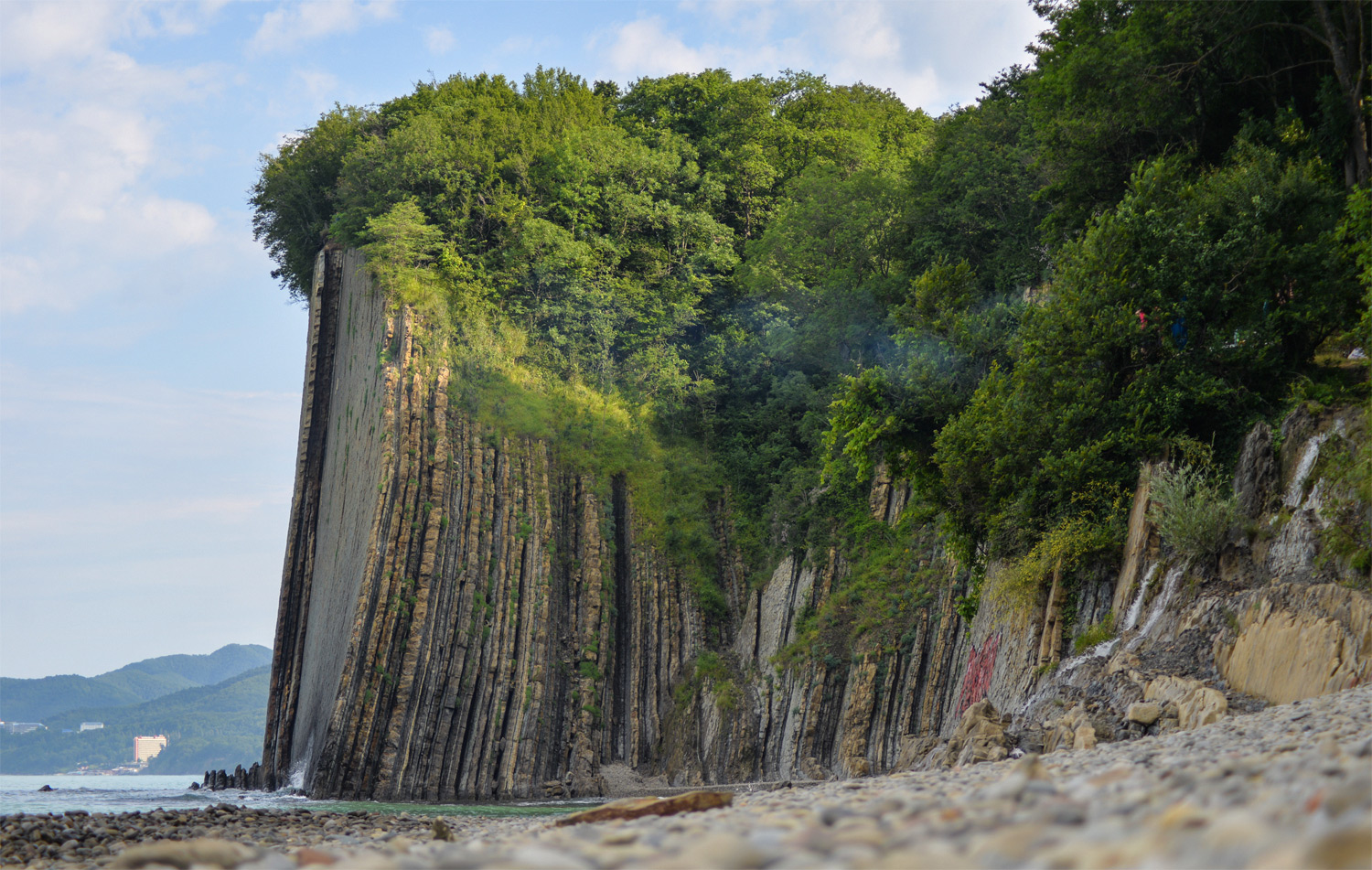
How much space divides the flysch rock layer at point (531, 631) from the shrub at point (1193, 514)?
94cm

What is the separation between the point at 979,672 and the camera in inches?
705

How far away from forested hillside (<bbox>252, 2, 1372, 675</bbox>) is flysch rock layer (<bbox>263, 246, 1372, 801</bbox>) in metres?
0.95

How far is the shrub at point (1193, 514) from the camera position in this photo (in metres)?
11.2

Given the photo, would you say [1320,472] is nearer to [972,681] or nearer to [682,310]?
[972,681]

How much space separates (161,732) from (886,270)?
91.0 metres

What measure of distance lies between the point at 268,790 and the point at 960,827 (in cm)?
3110

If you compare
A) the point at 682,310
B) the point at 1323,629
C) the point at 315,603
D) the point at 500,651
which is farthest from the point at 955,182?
the point at 315,603

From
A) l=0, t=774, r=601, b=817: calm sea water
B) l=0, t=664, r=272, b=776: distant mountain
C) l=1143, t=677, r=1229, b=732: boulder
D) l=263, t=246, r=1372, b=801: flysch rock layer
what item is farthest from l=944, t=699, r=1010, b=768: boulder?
l=0, t=664, r=272, b=776: distant mountain

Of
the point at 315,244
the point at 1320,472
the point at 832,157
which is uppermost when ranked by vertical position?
the point at 832,157

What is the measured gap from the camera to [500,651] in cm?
2775

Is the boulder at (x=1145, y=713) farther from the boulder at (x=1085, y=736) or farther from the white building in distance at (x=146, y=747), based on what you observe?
the white building in distance at (x=146, y=747)

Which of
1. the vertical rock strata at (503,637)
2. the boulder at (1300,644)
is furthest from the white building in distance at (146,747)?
the boulder at (1300,644)

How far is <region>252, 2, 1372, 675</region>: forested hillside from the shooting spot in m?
14.4

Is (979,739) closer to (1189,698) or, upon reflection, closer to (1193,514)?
(1189,698)
